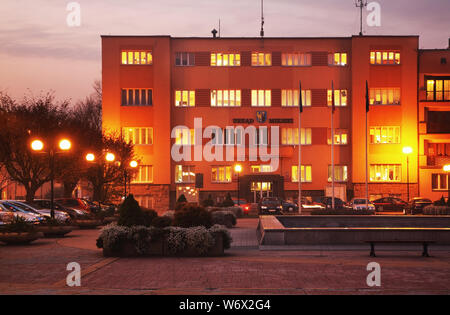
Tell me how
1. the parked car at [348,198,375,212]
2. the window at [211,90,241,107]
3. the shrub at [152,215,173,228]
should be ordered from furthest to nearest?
the window at [211,90,241,107], the parked car at [348,198,375,212], the shrub at [152,215,173,228]

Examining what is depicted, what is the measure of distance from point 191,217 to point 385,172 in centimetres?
4463

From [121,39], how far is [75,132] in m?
18.1

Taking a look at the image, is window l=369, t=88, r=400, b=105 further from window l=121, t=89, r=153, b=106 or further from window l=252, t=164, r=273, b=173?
window l=121, t=89, r=153, b=106

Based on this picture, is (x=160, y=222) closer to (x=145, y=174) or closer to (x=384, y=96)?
(x=145, y=174)

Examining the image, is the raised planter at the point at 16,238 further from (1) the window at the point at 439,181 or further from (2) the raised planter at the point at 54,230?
(1) the window at the point at 439,181

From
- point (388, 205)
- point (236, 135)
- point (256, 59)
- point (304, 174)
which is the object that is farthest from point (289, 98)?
point (388, 205)

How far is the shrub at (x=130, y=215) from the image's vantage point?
19.7m

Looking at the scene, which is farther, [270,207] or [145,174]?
[145,174]

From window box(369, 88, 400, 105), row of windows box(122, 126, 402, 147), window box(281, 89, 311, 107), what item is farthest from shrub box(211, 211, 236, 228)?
window box(369, 88, 400, 105)

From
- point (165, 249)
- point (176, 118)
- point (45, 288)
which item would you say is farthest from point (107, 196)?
point (45, 288)

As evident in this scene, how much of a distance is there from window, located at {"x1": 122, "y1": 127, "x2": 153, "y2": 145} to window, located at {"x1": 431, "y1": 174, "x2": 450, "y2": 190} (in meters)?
28.7

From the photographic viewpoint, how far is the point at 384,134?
61.7 metres

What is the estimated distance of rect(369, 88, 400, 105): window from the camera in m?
61.7

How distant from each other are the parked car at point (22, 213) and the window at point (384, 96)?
41.3 meters
